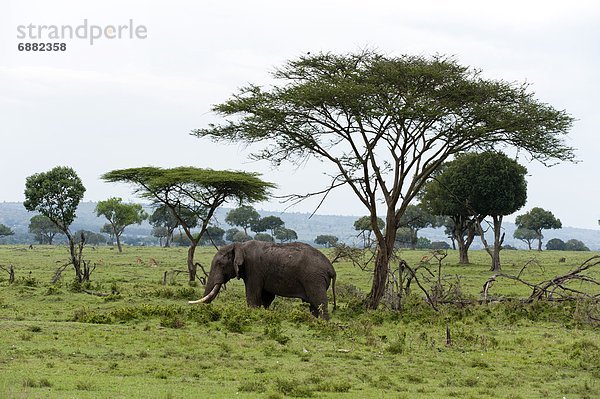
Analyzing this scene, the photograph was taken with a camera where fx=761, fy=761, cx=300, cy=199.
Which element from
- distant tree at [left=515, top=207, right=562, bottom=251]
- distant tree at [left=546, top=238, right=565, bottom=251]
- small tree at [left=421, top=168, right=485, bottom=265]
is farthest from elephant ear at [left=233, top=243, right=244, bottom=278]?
distant tree at [left=546, top=238, right=565, bottom=251]

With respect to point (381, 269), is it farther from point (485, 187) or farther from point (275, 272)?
point (485, 187)

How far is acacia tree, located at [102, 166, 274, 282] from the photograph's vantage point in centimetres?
3469

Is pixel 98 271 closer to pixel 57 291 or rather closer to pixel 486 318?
pixel 57 291

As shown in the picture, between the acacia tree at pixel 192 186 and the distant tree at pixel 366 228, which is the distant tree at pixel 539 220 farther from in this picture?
the acacia tree at pixel 192 186

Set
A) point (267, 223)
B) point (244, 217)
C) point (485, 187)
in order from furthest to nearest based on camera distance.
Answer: point (244, 217), point (267, 223), point (485, 187)

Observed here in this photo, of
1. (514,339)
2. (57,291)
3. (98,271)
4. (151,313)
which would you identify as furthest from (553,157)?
(98,271)

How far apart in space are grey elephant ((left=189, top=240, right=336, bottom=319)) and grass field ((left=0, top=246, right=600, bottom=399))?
122 centimetres

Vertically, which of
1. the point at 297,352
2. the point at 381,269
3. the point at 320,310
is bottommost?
the point at 297,352

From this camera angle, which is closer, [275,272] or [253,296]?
[275,272]

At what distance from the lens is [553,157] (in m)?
25.1

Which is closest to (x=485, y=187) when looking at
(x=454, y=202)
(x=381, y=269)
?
(x=454, y=202)

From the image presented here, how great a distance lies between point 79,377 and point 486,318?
42.5 ft

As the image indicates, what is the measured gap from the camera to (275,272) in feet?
68.3

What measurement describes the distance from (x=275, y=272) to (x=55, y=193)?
16964 millimetres
